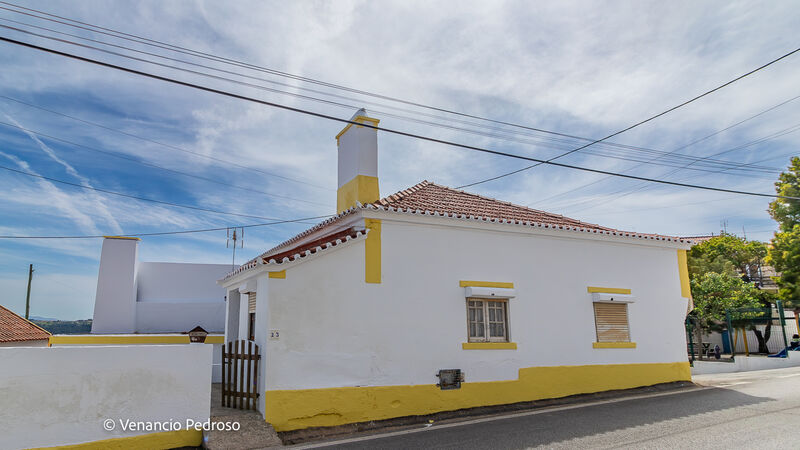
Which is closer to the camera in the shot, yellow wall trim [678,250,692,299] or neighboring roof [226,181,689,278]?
neighboring roof [226,181,689,278]

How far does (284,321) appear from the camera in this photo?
8359 mm

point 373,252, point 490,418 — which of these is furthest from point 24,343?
point 490,418

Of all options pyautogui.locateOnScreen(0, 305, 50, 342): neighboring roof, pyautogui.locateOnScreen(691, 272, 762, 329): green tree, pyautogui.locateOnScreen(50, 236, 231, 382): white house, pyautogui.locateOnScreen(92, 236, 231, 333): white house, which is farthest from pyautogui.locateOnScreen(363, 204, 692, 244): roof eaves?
pyautogui.locateOnScreen(92, 236, 231, 333): white house

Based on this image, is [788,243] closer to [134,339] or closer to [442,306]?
[442,306]

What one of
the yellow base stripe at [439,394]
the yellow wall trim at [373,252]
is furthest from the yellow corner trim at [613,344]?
the yellow wall trim at [373,252]

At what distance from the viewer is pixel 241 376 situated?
345 inches

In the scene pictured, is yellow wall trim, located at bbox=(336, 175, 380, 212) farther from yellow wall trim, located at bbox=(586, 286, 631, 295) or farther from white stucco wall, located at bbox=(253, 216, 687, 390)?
yellow wall trim, located at bbox=(586, 286, 631, 295)

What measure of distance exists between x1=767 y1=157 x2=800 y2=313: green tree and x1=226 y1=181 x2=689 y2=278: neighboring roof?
14536mm

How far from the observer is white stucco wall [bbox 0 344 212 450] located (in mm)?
6395

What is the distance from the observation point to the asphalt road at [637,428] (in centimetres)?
712

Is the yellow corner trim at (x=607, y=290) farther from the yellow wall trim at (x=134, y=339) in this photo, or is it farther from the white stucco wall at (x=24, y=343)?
the white stucco wall at (x=24, y=343)

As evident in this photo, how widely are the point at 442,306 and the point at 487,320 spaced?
1217 millimetres

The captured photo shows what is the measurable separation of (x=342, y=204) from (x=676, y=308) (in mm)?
9262

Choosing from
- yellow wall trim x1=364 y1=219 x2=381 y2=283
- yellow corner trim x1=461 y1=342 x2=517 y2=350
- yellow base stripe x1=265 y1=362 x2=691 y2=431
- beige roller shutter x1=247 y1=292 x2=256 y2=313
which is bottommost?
yellow base stripe x1=265 y1=362 x2=691 y2=431
